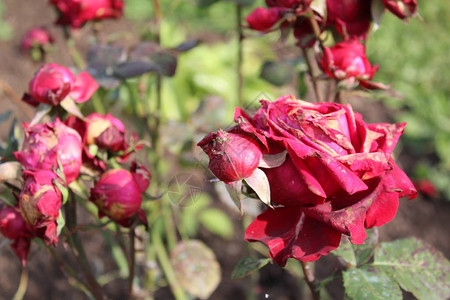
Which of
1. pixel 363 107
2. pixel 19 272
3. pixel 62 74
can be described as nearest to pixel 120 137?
pixel 62 74

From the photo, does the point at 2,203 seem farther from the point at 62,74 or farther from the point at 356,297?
the point at 356,297

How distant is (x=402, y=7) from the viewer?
1.98 feet

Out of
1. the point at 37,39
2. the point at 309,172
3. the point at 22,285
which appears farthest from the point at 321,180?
the point at 37,39

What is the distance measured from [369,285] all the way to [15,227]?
0.41 metres

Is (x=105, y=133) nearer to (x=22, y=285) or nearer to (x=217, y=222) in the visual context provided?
(x=22, y=285)

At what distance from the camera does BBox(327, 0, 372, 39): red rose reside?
0.60 m

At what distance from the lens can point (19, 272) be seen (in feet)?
4.59

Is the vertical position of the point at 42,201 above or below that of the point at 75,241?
above

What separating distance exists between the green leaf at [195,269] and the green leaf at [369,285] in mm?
480

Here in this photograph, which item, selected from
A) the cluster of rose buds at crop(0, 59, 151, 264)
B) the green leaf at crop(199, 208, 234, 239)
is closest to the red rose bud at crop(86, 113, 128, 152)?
the cluster of rose buds at crop(0, 59, 151, 264)

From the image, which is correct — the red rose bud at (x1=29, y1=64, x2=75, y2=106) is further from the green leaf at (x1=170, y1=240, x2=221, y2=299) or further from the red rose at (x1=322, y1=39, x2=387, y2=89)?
the green leaf at (x1=170, y1=240, x2=221, y2=299)

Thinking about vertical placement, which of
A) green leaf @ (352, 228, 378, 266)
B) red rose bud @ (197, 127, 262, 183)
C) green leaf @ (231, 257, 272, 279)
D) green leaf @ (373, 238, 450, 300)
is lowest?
green leaf @ (373, 238, 450, 300)

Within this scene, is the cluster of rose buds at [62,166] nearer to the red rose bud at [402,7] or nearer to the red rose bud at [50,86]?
the red rose bud at [50,86]

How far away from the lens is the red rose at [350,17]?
60 cm
